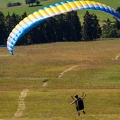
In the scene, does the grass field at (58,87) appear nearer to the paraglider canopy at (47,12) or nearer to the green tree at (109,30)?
the paraglider canopy at (47,12)

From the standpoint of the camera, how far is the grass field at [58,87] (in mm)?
33438

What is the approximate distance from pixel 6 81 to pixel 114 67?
1686cm

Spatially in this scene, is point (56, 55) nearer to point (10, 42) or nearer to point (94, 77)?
point (94, 77)

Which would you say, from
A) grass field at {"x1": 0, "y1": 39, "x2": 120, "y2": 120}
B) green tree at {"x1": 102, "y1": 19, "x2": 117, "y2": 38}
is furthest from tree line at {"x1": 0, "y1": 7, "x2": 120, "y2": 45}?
grass field at {"x1": 0, "y1": 39, "x2": 120, "y2": 120}

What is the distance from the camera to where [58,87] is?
153 feet

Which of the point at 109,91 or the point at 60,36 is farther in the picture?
the point at 60,36

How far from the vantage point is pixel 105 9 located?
31.8 metres

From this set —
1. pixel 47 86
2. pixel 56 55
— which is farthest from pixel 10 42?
pixel 56 55

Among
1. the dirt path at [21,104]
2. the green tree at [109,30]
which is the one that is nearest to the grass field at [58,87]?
the dirt path at [21,104]

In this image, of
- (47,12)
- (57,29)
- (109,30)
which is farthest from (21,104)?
(109,30)

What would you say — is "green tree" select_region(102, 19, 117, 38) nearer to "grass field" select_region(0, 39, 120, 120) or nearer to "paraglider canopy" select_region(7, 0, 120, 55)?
"grass field" select_region(0, 39, 120, 120)

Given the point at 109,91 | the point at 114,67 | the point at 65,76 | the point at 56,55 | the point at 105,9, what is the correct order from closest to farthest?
the point at 105,9 < the point at 109,91 < the point at 65,76 < the point at 114,67 < the point at 56,55

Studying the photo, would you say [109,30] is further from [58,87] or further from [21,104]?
[21,104]

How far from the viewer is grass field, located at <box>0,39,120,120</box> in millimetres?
33438
